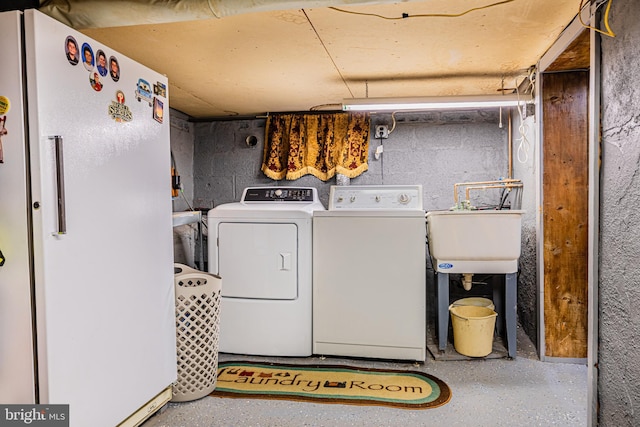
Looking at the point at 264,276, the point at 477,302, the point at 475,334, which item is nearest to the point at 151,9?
the point at 264,276

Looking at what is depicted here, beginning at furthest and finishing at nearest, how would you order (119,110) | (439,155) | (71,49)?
(439,155) → (119,110) → (71,49)

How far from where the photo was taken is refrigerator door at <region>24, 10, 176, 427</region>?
1.34 meters

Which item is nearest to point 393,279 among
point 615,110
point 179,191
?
point 615,110

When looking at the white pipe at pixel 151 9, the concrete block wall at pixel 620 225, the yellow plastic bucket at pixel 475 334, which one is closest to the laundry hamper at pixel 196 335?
the white pipe at pixel 151 9

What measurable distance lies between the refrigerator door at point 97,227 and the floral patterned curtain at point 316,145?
6.15ft

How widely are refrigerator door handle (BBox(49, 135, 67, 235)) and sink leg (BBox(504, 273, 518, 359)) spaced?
8.24ft

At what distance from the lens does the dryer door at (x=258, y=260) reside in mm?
2701

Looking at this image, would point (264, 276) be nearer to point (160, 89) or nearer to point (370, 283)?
point (370, 283)

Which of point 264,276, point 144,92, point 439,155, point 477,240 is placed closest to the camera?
point 144,92

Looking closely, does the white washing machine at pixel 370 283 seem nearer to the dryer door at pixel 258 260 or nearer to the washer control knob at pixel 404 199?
the dryer door at pixel 258 260

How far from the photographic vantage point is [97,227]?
60.7 inches

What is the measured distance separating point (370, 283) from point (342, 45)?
147 cm

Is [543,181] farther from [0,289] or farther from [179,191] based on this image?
[179,191]

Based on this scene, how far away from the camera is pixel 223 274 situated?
9.17ft
